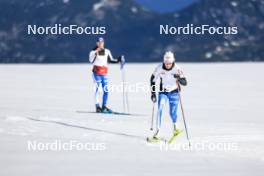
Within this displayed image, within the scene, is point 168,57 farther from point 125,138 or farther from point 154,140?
point 125,138

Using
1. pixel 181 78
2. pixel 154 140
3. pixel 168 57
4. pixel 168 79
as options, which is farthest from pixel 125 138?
pixel 168 57

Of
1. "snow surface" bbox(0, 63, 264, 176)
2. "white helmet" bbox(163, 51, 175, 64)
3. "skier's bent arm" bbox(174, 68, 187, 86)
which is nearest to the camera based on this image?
"snow surface" bbox(0, 63, 264, 176)

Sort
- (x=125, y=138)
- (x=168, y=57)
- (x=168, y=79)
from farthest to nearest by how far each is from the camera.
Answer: (x=125, y=138)
(x=168, y=79)
(x=168, y=57)

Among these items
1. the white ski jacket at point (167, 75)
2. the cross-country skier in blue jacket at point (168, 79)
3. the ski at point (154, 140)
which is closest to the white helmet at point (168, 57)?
the cross-country skier in blue jacket at point (168, 79)

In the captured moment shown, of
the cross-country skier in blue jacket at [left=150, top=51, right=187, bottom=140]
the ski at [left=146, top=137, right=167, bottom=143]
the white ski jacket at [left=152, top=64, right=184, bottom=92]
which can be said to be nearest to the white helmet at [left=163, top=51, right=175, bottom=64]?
the cross-country skier in blue jacket at [left=150, top=51, right=187, bottom=140]

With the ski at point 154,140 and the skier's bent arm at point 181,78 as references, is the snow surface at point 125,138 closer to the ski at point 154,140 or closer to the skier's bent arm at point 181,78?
the ski at point 154,140

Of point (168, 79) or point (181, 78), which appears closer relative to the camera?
point (181, 78)

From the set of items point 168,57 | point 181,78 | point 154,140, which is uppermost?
point 168,57

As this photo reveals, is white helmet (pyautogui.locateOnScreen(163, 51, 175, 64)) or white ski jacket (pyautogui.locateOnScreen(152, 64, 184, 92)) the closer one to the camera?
white helmet (pyautogui.locateOnScreen(163, 51, 175, 64))

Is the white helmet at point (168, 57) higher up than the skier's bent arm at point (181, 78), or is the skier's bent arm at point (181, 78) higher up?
the white helmet at point (168, 57)

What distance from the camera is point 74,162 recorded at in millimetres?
8797

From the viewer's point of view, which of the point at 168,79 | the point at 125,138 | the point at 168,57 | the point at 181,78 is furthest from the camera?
the point at 125,138

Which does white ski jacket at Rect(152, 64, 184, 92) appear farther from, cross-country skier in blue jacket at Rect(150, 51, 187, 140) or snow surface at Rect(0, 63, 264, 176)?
snow surface at Rect(0, 63, 264, 176)

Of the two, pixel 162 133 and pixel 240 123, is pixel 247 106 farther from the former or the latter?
pixel 162 133
